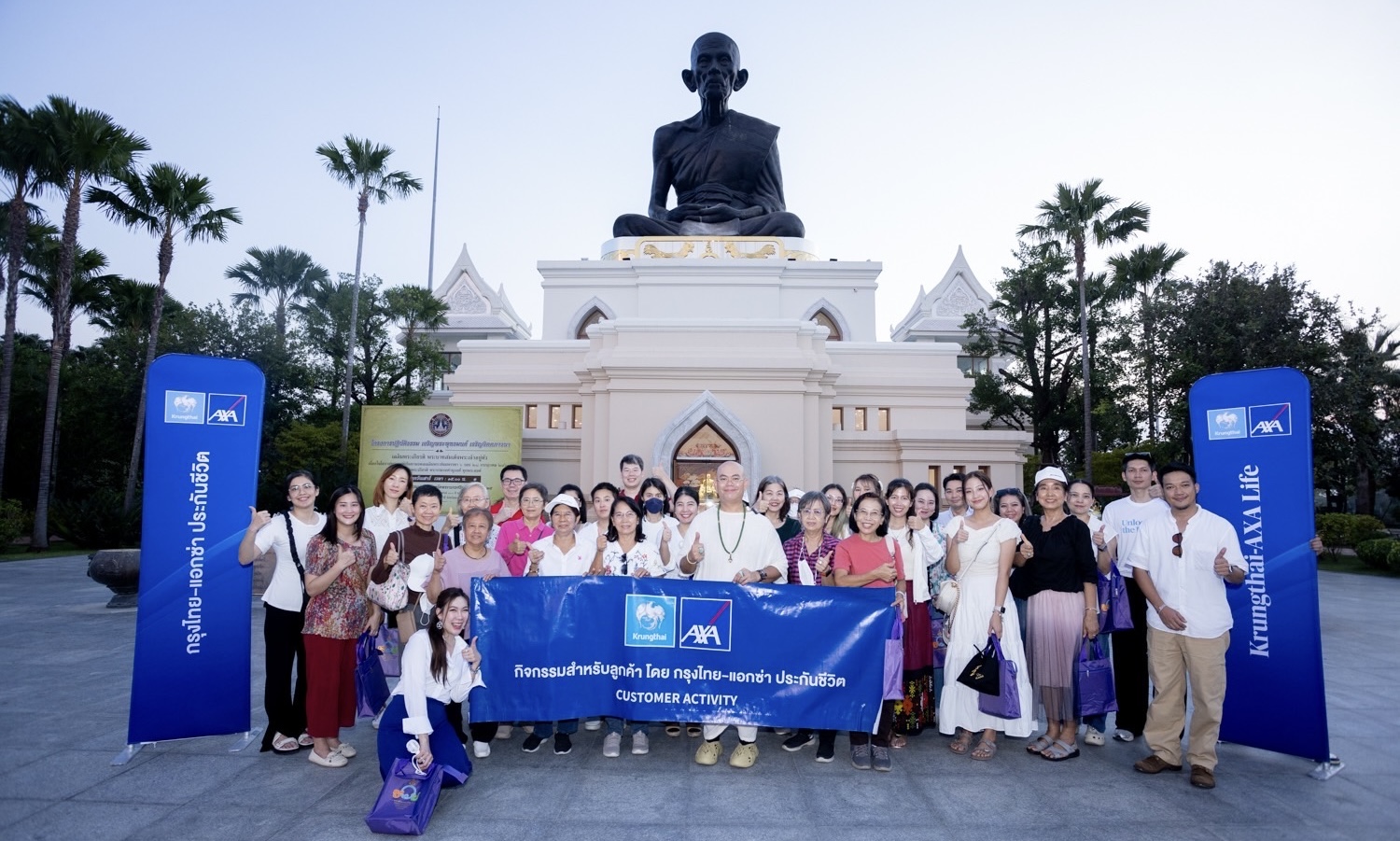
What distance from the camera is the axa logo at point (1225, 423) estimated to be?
514cm

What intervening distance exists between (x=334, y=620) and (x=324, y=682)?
367mm

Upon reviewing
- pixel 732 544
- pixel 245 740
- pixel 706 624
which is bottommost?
pixel 245 740

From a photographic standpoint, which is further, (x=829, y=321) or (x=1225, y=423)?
(x=829, y=321)

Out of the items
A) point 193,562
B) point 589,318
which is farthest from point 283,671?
point 589,318

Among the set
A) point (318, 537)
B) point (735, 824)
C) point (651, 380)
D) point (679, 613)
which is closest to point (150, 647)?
point (318, 537)

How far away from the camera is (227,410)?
16.7 feet

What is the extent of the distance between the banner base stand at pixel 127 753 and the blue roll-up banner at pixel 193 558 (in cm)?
8

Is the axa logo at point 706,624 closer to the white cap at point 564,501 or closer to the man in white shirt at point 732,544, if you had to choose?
the man in white shirt at point 732,544

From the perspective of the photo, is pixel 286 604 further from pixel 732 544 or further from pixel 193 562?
pixel 732 544

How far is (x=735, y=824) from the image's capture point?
3.84 meters

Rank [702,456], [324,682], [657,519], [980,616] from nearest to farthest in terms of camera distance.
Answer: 1. [324,682]
2. [980,616]
3. [657,519]
4. [702,456]

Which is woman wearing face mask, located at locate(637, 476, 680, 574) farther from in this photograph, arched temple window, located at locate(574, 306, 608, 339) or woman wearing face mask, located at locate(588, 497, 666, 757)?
arched temple window, located at locate(574, 306, 608, 339)

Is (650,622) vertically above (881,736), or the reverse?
(650,622)

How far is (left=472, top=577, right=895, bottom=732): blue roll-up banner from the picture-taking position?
4672mm
